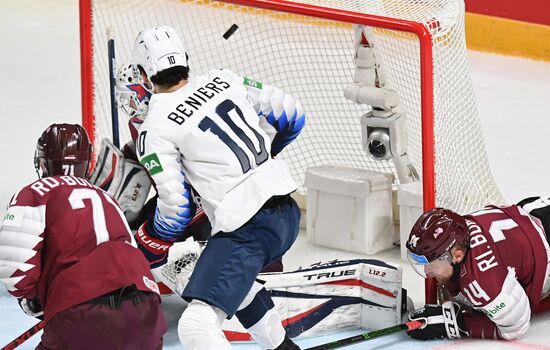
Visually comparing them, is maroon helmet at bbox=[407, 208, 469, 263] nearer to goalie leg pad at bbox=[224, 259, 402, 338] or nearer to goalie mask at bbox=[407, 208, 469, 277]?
goalie mask at bbox=[407, 208, 469, 277]

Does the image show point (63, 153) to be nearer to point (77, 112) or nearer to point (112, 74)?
point (112, 74)

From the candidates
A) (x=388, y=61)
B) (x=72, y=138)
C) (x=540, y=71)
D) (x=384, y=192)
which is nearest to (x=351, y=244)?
(x=384, y=192)

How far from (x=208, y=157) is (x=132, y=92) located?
2.59 feet

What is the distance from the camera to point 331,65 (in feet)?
19.3

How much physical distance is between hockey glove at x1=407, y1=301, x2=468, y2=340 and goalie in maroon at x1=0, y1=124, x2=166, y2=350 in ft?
3.84

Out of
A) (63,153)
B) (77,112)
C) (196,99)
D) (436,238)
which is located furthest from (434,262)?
(77,112)

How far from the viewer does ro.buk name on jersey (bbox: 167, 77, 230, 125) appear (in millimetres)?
3488

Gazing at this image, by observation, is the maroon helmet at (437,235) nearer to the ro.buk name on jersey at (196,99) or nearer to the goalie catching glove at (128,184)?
the ro.buk name on jersey at (196,99)

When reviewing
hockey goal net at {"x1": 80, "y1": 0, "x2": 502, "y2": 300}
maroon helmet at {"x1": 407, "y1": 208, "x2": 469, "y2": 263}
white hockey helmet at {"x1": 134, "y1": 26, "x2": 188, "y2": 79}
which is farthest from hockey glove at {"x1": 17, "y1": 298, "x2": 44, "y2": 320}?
hockey goal net at {"x1": 80, "y1": 0, "x2": 502, "y2": 300}

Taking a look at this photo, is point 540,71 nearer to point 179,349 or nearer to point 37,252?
point 179,349

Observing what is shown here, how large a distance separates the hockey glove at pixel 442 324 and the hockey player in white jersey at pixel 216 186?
51cm

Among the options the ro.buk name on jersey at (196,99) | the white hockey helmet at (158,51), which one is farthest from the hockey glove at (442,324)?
the white hockey helmet at (158,51)

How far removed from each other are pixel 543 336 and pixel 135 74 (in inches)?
59.7

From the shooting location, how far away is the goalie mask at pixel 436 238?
3797mm
